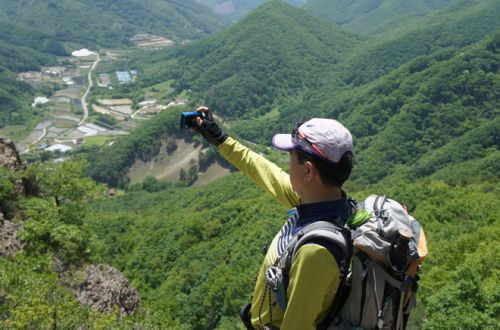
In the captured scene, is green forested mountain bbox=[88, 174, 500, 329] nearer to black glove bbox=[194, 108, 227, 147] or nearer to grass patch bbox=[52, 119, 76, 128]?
black glove bbox=[194, 108, 227, 147]

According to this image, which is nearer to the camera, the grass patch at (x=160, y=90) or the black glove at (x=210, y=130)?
the black glove at (x=210, y=130)

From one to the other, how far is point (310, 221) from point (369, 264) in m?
0.50

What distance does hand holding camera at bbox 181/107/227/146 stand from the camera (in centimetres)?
448

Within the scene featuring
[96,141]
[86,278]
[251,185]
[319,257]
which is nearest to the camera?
[319,257]

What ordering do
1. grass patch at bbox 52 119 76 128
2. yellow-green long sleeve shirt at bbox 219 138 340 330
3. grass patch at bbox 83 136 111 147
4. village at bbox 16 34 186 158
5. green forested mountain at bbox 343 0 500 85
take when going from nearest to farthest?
1. yellow-green long sleeve shirt at bbox 219 138 340 330
2. grass patch at bbox 83 136 111 147
3. village at bbox 16 34 186 158
4. grass patch at bbox 52 119 76 128
5. green forested mountain at bbox 343 0 500 85

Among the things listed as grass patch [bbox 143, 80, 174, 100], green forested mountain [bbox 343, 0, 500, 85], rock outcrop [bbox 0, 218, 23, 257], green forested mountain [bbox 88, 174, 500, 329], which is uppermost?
rock outcrop [bbox 0, 218, 23, 257]

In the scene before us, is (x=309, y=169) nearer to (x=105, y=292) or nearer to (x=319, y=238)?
(x=319, y=238)

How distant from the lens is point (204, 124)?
14.7 ft

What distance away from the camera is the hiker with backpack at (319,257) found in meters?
2.96

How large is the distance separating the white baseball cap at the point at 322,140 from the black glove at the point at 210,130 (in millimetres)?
1189

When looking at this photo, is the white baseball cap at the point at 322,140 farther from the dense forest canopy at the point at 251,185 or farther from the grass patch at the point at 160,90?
the grass patch at the point at 160,90

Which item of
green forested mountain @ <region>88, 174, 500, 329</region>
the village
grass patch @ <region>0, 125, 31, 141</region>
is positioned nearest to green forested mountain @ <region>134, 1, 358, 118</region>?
the village

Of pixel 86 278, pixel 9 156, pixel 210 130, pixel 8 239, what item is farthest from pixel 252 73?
pixel 210 130

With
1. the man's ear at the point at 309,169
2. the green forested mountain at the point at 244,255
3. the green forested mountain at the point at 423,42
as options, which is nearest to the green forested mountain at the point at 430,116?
the green forested mountain at the point at 244,255
